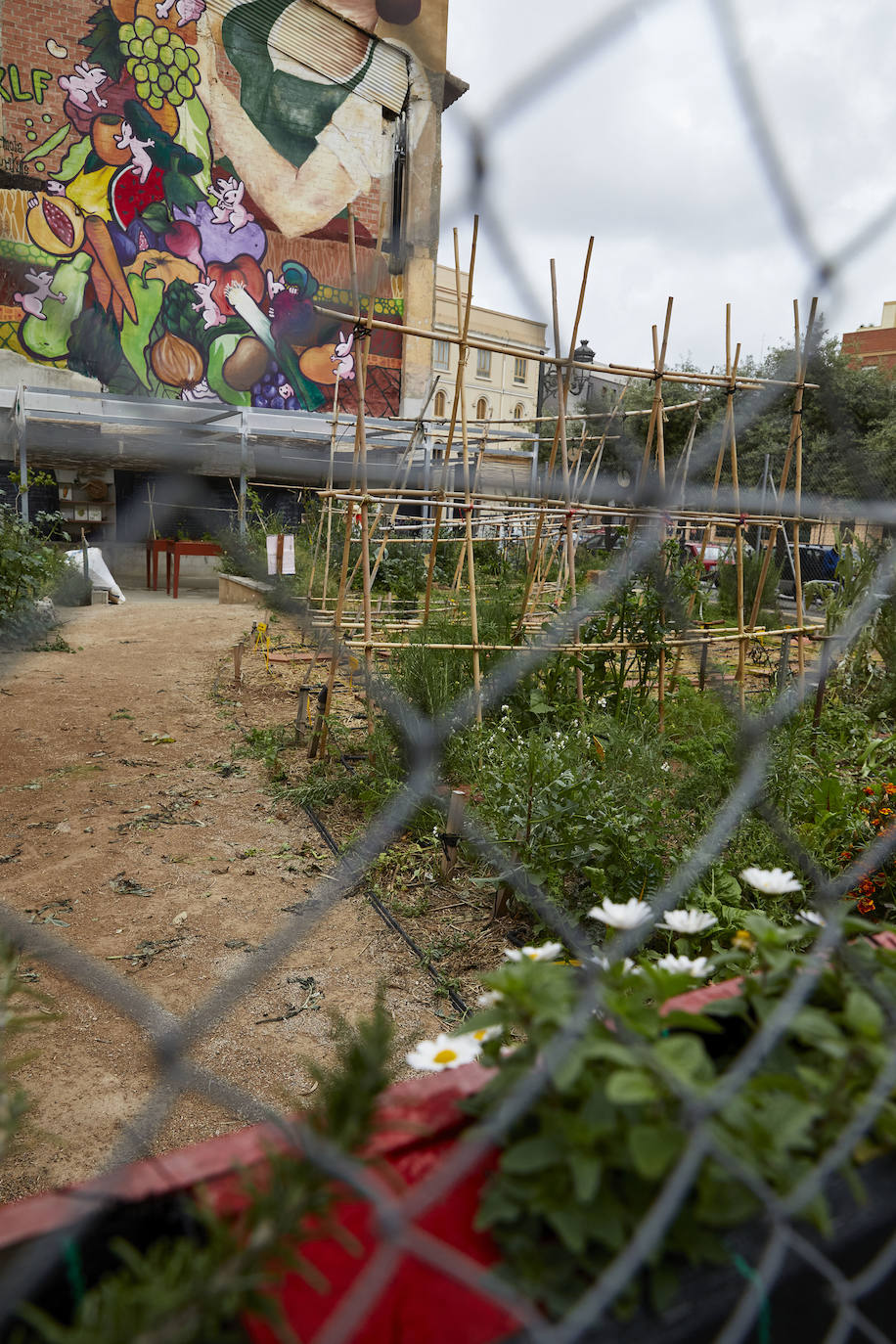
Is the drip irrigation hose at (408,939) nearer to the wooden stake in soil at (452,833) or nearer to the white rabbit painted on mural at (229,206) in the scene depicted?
the wooden stake in soil at (452,833)

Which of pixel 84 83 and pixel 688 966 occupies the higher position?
pixel 84 83

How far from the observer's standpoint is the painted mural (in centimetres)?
948

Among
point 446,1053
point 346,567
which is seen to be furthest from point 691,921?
point 346,567

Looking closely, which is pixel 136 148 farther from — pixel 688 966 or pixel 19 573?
pixel 688 966

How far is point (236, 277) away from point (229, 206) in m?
0.86

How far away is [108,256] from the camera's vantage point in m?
9.92

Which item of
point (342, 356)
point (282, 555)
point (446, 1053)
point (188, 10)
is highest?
point (188, 10)

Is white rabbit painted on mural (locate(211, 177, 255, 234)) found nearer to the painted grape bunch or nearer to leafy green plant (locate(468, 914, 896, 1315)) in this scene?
the painted grape bunch

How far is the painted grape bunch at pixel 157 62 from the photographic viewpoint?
9672mm

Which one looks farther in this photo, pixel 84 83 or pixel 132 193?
pixel 132 193

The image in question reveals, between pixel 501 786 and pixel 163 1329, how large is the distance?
207 centimetres

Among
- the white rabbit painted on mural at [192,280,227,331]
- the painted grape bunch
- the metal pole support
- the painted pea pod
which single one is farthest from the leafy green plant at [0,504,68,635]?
the painted grape bunch

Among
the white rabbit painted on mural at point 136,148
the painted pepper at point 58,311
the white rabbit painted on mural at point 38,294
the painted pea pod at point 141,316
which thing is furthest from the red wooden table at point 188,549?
the white rabbit painted on mural at point 136,148

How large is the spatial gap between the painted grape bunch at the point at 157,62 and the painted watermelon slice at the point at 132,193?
0.77 metres
